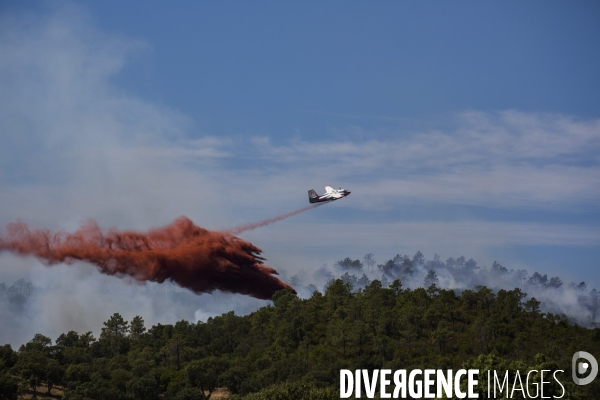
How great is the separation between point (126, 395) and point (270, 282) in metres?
37.6

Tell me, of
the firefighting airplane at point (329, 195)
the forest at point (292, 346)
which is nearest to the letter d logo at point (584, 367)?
the forest at point (292, 346)

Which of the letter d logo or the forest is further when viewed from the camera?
the forest

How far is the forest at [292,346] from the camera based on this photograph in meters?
111

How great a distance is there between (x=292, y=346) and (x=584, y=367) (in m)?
53.1

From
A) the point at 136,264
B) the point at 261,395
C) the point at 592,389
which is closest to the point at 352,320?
the point at 136,264

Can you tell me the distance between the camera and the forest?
366 ft

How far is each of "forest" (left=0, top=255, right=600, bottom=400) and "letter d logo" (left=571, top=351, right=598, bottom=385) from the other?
48.4 inches

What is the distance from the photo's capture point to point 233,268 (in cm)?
12925

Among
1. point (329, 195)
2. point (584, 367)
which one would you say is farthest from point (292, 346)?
point (584, 367)

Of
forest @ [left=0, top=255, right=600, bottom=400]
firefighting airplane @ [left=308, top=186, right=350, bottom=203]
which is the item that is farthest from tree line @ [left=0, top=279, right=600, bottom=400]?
firefighting airplane @ [left=308, top=186, right=350, bottom=203]

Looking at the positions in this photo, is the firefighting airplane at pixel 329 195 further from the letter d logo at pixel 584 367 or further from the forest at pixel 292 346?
the letter d logo at pixel 584 367

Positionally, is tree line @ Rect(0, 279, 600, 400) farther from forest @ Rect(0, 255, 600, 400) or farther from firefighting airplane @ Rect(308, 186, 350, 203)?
firefighting airplane @ Rect(308, 186, 350, 203)

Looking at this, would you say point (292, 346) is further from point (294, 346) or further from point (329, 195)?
point (329, 195)

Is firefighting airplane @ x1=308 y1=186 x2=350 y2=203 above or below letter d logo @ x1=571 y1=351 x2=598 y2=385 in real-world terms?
above
